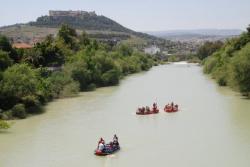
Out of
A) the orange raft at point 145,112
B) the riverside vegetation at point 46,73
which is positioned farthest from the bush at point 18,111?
the orange raft at point 145,112

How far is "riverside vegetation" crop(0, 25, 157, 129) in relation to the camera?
39500 mm

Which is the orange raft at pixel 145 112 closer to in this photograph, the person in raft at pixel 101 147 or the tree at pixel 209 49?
the person in raft at pixel 101 147

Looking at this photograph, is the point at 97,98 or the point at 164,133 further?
the point at 97,98

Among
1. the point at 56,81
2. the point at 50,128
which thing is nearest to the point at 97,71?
the point at 56,81

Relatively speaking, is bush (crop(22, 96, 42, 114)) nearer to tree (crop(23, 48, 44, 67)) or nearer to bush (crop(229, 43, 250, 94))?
tree (crop(23, 48, 44, 67))

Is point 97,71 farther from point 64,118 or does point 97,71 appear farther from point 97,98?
point 64,118

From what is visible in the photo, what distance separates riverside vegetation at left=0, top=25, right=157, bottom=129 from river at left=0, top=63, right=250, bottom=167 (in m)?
1.60

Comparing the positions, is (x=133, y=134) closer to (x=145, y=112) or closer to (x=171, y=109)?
(x=145, y=112)

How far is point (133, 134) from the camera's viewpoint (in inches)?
1292

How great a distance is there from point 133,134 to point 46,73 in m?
23.6

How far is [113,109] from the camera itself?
4394 cm

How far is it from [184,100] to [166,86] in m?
15.6

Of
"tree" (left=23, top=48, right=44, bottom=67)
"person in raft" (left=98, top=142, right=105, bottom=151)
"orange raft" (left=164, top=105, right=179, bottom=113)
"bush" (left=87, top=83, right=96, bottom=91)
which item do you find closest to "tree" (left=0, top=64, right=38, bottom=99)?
"orange raft" (left=164, top=105, right=179, bottom=113)

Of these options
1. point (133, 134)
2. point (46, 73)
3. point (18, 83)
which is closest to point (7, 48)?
point (46, 73)
